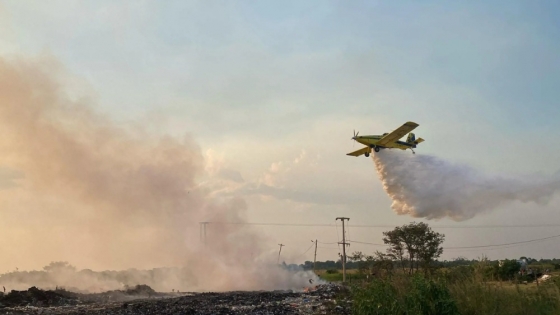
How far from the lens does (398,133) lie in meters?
39.3

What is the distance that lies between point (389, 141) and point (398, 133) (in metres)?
1.53

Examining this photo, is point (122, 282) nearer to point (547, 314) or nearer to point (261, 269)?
point (261, 269)

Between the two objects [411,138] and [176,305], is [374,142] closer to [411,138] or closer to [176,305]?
[411,138]

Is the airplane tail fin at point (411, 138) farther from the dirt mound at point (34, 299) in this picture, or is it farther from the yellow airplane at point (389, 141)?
the dirt mound at point (34, 299)

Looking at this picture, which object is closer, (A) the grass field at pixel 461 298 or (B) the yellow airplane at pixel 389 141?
(A) the grass field at pixel 461 298

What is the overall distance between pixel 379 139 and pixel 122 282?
35654 mm

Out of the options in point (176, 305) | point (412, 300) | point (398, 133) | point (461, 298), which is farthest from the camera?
point (398, 133)

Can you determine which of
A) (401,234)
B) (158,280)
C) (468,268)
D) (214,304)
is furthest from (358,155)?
(158,280)

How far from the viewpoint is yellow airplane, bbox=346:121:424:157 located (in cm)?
3876

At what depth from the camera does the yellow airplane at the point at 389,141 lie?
38756mm

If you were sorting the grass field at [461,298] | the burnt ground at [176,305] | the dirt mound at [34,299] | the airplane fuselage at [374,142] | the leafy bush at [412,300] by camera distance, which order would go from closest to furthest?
1. the leafy bush at [412,300]
2. the grass field at [461,298]
3. the burnt ground at [176,305]
4. the dirt mound at [34,299]
5. the airplane fuselage at [374,142]

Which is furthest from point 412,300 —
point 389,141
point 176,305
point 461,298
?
point 389,141

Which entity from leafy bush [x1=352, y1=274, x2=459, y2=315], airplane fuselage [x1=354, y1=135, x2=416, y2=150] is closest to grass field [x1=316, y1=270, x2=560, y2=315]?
leafy bush [x1=352, y1=274, x2=459, y2=315]

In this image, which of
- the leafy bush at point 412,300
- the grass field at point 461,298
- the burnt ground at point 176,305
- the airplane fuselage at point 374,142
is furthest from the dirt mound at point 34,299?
the leafy bush at point 412,300
